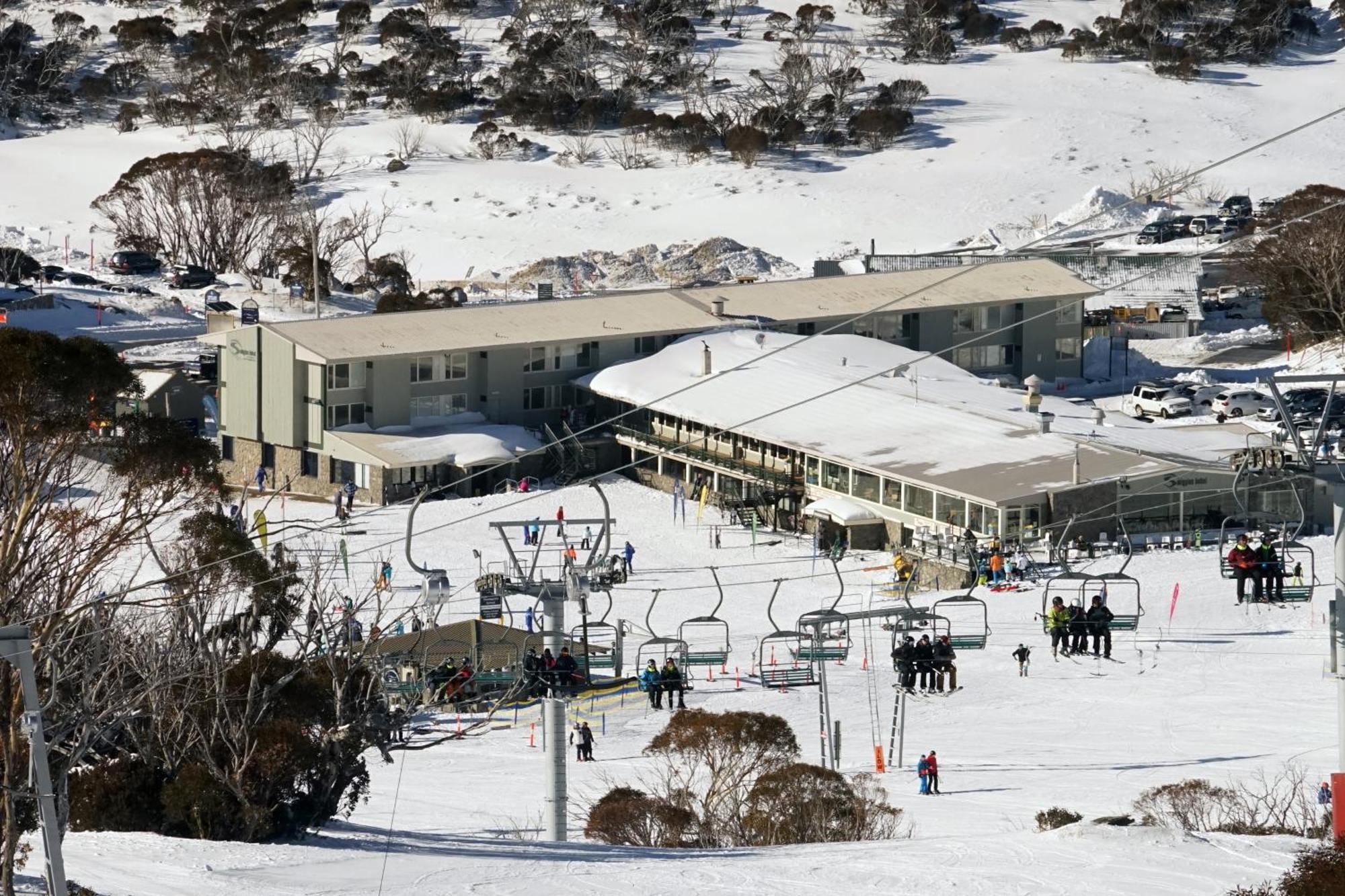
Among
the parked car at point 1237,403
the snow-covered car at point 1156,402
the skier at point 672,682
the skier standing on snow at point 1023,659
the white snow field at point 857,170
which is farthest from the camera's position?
the white snow field at point 857,170

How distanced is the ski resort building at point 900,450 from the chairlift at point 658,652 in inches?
193

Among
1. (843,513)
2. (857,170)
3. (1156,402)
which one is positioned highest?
(857,170)

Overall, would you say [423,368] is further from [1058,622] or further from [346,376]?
[1058,622]

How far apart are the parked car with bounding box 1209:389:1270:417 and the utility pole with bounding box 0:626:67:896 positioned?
44190mm

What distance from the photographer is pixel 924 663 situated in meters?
27.2

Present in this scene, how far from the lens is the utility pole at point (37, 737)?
11.1 metres

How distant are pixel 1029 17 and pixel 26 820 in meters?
107

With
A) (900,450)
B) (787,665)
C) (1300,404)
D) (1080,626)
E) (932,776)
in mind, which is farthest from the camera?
(1300,404)

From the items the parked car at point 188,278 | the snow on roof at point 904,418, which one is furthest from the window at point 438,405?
the parked car at point 188,278

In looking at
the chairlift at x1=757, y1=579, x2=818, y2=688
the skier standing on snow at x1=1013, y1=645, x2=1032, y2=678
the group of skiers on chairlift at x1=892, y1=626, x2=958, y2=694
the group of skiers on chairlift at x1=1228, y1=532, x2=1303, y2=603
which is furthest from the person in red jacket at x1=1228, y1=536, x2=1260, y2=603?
the chairlift at x1=757, y1=579, x2=818, y2=688

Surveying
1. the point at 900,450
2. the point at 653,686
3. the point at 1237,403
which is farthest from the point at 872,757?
the point at 1237,403

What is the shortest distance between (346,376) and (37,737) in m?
39.4

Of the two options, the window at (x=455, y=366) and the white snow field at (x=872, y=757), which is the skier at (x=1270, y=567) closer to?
the white snow field at (x=872, y=757)

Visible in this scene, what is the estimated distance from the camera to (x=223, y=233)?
280ft
